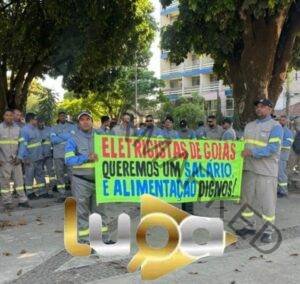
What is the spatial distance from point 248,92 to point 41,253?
7114mm

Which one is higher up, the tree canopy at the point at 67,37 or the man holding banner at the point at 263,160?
the tree canopy at the point at 67,37

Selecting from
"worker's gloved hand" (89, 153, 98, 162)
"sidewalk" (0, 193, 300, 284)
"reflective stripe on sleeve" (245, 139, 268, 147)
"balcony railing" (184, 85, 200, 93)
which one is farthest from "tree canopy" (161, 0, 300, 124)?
"balcony railing" (184, 85, 200, 93)

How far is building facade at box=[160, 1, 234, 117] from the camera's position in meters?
55.9

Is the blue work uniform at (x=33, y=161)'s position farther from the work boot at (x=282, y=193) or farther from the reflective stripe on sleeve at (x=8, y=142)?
the work boot at (x=282, y=193)

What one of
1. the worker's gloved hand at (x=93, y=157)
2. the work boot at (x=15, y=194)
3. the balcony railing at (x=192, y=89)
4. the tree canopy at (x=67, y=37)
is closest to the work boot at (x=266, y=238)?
the worker's gloved hand at (x=93, y=157)

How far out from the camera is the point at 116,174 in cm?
723

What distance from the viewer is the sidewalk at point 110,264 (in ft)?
19.3

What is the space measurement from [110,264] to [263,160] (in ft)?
8.96

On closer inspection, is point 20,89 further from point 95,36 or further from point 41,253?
point 41,253

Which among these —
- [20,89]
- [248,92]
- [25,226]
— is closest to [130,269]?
[25,226]

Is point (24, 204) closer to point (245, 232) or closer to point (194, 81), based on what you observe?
point (245, 232)

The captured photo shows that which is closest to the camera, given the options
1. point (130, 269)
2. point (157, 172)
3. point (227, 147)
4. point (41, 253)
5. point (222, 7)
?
point (130, 269)

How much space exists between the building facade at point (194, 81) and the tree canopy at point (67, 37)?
119 feet

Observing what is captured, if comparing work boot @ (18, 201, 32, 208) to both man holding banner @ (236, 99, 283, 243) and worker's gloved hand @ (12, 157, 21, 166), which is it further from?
man holding banner @ (236, 99, 283, 243)
